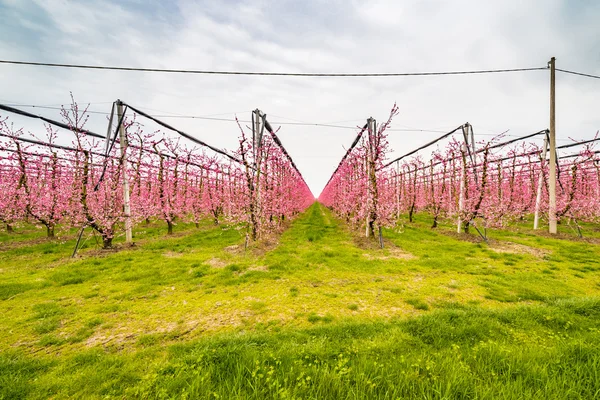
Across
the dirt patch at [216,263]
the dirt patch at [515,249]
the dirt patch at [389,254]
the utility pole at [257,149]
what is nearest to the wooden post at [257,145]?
the utility pole at [257,149]

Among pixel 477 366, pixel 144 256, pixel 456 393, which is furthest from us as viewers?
pixel 144 256

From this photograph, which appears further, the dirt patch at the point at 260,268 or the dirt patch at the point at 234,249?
the dirt patch at the point at 234,249

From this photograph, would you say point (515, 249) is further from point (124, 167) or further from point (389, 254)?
point (124, 167)

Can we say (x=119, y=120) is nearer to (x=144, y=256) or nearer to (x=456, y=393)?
(x=144, y=256)

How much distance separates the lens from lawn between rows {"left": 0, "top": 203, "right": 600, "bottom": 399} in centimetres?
233

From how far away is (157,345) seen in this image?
3475 mm

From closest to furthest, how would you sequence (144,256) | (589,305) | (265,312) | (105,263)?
1. (589,305)
2. (265,312)
3. (105,263)
4. (144,256)

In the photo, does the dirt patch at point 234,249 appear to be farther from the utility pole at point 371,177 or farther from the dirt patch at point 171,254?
the utility pole at point 371,177

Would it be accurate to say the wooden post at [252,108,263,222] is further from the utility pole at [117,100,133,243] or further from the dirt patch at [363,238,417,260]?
the utility pole at [117,100,133,243]

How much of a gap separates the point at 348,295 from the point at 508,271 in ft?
18.6

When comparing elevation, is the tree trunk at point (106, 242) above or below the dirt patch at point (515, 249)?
above

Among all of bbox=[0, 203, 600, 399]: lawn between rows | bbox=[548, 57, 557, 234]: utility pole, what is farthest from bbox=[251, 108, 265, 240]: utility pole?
bbox=[548, 57, 557, 234]: utility pole

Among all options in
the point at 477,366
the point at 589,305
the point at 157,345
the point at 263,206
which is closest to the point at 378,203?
the point at 263,206

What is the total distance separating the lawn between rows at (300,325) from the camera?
91.8 inches
